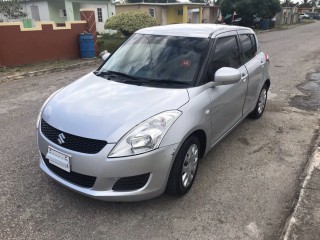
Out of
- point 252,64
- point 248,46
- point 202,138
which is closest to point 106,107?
point 202,138

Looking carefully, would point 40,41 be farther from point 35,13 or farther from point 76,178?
point 35,13

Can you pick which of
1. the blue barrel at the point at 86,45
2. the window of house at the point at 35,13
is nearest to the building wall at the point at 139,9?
the window of house at the point at 35,13

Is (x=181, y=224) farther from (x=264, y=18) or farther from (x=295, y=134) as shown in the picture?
(x=264, y=18)

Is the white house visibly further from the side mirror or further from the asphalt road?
the side mirror

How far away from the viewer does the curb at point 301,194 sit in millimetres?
2682

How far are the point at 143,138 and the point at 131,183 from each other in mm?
433

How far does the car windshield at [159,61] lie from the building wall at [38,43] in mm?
7710

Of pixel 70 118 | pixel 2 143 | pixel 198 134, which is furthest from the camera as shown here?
pixel 2 143

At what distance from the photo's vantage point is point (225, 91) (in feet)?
12.7

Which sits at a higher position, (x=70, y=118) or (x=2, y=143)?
(x=70, y=118)

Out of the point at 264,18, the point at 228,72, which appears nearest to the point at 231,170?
the point at 228,72

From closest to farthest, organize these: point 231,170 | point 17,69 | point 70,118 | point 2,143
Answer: point 70,118
point 231,170
point 2,143
point 17,69

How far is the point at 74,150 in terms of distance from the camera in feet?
9.18

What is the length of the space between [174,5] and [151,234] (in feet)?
110
